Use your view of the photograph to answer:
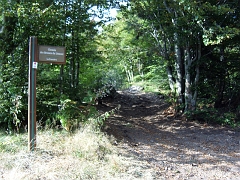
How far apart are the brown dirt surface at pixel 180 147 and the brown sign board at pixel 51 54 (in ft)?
7.28

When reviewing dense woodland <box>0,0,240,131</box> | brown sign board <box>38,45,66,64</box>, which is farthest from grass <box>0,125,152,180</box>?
brown sign board <box>38,45,66,64</box>

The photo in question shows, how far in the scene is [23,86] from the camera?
5.60 m

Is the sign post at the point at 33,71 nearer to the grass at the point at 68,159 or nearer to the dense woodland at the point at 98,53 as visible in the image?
the grass at the point at 68,159

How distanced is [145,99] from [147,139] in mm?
7393

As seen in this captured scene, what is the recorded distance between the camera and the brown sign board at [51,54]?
427 centimetres

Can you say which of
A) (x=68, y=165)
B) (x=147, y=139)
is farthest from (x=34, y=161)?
(x=147, y=139)

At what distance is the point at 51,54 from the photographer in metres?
4.35

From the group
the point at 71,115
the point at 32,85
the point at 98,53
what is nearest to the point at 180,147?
the point at 71,115

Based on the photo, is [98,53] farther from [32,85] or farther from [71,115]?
[32,85]

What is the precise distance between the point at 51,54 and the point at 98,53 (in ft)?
12.1

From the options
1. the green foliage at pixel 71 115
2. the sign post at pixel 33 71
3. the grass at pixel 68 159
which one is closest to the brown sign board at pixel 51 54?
the sign post at pixel 33 71

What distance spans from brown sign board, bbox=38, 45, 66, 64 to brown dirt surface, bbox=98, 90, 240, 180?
2218 mm

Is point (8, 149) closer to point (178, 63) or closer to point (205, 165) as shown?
point (205, 165)

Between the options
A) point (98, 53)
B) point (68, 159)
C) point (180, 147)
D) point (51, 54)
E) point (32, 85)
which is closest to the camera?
point (68, 159)
